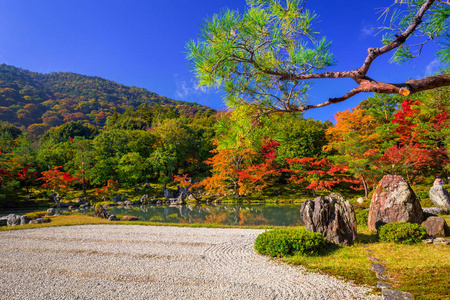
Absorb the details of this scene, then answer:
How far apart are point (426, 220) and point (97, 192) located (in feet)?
75.5

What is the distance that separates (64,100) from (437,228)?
78752 millimetres

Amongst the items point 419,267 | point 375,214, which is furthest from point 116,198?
point 419,267

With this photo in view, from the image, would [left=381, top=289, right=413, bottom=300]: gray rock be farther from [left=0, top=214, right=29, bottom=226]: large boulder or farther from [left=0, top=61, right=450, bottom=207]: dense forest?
[left=0, top=214, right=29, bottom=226]: large boulder

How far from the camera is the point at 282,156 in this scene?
826 inches

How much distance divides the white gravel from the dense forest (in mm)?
5318

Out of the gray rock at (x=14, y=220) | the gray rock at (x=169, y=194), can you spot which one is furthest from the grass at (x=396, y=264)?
the gray rock at (x=169, y=194)

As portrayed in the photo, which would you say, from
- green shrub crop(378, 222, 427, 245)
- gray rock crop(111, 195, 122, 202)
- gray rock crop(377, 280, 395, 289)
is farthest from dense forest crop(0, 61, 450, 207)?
gray rock crop(377, 280, 395, 289)

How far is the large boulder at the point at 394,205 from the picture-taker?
6539 millimetres

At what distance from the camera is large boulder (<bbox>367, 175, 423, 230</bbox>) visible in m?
6.54

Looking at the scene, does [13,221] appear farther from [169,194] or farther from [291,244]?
[169,194]

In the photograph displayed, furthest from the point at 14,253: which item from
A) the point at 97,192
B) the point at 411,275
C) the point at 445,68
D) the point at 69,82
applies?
the point at 69,82

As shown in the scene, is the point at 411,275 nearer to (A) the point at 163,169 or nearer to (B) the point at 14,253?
(B) the point at 14,253

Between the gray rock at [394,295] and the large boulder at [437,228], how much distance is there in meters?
4.26

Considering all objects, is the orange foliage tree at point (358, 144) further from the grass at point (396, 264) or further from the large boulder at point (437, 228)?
the grass at point (396, 264)
